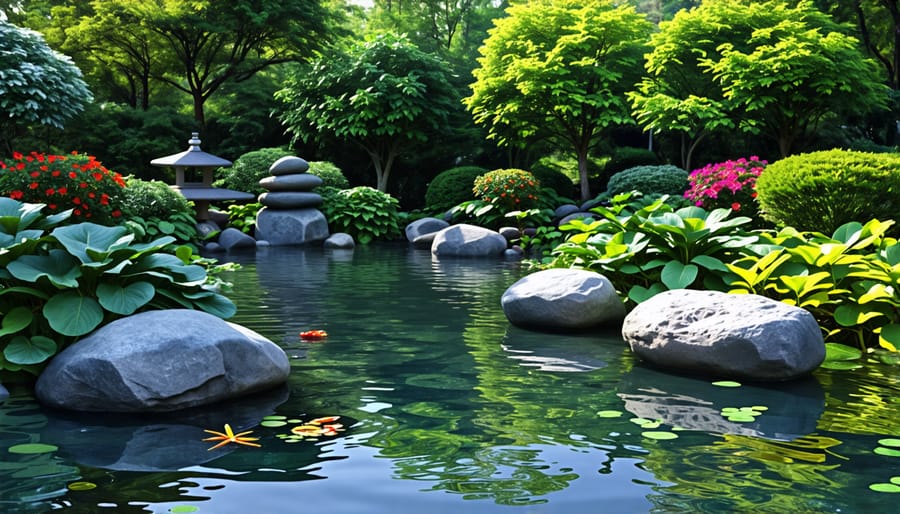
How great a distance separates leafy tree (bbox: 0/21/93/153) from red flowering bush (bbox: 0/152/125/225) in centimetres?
647

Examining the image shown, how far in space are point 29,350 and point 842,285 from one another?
6.29 metres

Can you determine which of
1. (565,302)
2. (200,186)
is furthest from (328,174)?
(565,302)

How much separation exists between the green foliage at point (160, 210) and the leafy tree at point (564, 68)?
8.66 meters

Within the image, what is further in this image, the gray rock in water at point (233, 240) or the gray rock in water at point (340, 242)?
the gray rock in water at point (340, 242)

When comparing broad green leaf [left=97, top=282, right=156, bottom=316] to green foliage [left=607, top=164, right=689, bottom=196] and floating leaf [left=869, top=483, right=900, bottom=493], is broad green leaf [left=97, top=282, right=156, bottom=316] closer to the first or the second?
floating leaf [left=869, top=483, right=900, bottom=493]

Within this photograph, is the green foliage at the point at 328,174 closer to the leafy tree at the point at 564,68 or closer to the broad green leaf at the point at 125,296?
the leafy tree at the point at 564,68

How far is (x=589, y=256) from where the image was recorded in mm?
8508

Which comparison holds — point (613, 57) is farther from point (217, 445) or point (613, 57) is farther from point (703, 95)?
point (217, 445)

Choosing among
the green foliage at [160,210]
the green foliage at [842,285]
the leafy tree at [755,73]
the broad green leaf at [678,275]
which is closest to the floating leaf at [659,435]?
the green foliage at [842,285]

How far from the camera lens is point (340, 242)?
19031 mm

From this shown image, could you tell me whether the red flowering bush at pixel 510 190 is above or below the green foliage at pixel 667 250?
above

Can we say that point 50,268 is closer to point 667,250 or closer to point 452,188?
point 667,250

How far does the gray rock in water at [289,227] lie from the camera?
19.7 meters

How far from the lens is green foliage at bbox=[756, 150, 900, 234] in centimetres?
927
